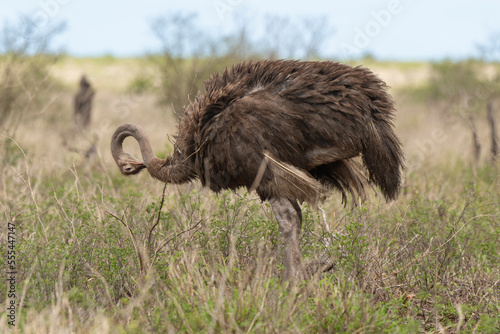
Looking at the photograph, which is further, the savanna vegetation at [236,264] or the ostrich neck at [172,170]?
the ostrich neck at [172,170]

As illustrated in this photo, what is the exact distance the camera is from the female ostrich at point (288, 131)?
3730 millimetres

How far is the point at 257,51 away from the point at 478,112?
21.7ft

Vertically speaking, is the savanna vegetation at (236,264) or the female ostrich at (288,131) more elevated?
the female ostrich at (288,131)

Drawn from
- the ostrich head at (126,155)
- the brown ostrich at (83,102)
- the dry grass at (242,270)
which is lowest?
the dry grass at (242,270)

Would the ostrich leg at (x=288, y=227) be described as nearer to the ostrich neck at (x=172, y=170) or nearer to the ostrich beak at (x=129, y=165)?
the ostrich neck at (x=172, y=170)

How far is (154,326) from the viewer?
3193mm

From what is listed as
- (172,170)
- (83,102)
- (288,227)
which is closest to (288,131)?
(288,227)

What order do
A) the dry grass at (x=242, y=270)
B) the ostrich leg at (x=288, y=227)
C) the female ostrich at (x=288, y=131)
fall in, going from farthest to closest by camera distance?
the ostrich leg at (x=288, y=227) < the female ostrich at (x=288, y=131) < the dry grass at (x=242, y=270)

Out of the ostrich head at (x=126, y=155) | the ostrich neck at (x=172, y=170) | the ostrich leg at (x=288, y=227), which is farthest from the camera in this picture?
the ostrich head at (x=126, y=155)

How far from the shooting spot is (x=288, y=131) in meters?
3.72

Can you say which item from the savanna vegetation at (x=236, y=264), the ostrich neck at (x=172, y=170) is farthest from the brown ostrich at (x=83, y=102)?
the ostrich neck at (x=172, y=170)

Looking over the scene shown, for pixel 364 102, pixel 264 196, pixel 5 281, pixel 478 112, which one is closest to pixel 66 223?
pixel 5 281

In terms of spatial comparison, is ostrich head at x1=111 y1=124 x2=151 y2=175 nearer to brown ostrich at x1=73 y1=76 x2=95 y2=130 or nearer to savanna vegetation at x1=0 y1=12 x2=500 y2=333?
savanna vegetation at x1=0 y1=12 x2=500 y2=333

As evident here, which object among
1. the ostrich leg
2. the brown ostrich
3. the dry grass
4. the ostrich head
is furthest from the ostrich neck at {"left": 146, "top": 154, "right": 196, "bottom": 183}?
the brown ostrich
